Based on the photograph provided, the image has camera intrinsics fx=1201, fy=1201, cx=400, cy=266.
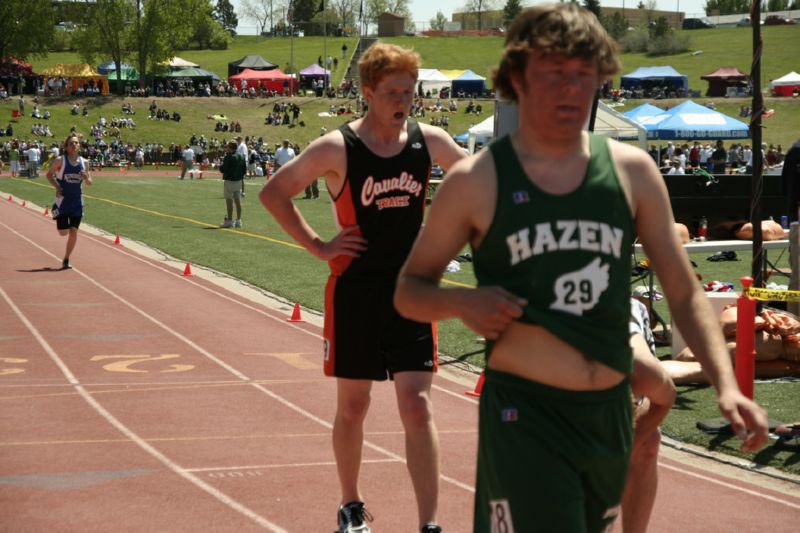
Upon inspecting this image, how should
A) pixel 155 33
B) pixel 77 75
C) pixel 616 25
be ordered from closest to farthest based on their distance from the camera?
pixel 77 75 < pixel 155 33 < pixel 616 25

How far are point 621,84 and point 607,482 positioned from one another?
94.5 meters

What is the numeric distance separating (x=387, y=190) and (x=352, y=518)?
157 centimetres

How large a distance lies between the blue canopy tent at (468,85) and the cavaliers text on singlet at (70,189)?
3055 inches

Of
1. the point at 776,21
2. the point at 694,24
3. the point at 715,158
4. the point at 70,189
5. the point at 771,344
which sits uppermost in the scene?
the point at 694,24

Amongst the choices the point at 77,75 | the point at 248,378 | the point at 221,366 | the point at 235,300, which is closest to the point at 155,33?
the point at 77,75

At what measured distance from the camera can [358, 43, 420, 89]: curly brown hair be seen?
17.8ft

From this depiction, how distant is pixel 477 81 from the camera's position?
9588 cm

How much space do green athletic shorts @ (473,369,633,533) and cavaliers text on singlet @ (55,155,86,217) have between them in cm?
1678

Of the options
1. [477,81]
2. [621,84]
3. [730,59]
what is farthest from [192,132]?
[730,59]

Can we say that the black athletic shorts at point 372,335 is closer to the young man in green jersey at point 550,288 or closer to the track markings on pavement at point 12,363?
the young man in green jersey at point 550,288

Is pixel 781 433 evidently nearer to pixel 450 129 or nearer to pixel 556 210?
pixel 556 210

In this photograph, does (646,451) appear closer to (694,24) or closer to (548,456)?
(548,456)

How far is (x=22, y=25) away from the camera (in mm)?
104750

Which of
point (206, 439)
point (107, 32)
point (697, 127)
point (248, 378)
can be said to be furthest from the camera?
point (107, 32)
